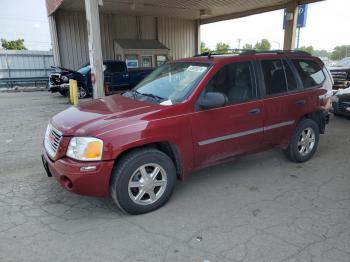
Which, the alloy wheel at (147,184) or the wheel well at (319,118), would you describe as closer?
the alloy wheel at (147,184)

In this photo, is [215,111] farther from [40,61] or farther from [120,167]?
[40,61]

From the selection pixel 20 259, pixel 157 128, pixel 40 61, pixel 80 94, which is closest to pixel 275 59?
pixel 157 128

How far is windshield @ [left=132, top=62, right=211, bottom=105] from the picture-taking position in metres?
3.77

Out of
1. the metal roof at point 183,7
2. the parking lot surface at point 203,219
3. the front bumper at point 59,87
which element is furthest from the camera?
the metal roof at point 183,7

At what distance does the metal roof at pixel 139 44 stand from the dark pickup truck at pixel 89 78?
4.09m

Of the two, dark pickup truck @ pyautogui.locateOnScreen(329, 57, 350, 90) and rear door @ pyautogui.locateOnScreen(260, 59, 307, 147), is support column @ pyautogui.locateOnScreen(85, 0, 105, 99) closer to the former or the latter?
rear door @ pyautogui.locateOnScreen(260, 59, 307, 147)

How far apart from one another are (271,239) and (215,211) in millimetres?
747

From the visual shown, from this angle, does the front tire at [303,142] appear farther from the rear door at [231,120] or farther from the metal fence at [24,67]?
the metal fence at [24,67]

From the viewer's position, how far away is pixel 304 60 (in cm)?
497

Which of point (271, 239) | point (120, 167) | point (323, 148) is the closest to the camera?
point (271, 239)

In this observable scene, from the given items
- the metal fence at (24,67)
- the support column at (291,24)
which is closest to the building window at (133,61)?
the metal fence at (24,67)

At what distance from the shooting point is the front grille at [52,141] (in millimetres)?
3359

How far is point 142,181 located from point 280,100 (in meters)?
2.41

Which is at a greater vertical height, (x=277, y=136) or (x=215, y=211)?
(x=277, y=136)
